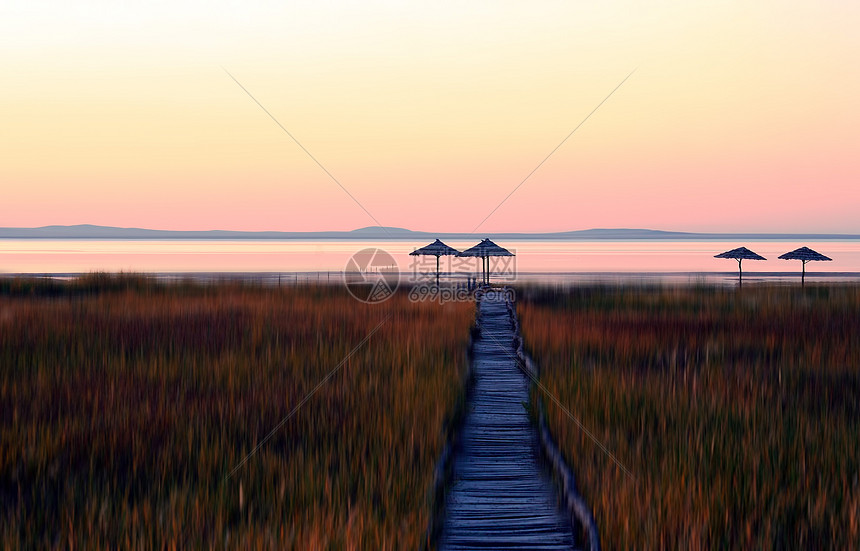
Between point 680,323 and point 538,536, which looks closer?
point 538,536

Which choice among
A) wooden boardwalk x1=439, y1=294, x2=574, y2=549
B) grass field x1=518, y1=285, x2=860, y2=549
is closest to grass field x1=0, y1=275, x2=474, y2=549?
wooden boardwalk x1=439, y1=294, x2=574, y2=549

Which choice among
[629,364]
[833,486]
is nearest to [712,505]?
[833,486]

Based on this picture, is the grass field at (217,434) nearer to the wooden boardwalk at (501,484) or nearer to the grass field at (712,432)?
the wooden boardwalk at (501,484)

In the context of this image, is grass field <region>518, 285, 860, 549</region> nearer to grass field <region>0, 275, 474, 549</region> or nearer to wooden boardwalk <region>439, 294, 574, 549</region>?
wooden boardwalk <region>439, 294, 574, 549</region>

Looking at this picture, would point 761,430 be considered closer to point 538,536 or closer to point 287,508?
point 538,536

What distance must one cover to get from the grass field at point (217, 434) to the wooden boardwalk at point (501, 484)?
422 millimetres

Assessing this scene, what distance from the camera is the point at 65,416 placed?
23.3 feet

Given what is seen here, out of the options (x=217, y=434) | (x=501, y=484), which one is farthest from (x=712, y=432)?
(x=217, y=434)

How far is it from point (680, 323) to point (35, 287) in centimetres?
2720

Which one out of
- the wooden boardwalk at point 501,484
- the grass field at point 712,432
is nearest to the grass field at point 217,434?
the wooden boardwalk at point 501,484

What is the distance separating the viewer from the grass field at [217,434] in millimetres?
4656

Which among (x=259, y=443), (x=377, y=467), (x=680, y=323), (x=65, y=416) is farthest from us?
(x=680, y=323)

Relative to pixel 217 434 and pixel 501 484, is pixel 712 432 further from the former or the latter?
pixel 217 434

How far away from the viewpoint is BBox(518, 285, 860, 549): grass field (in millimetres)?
4656
